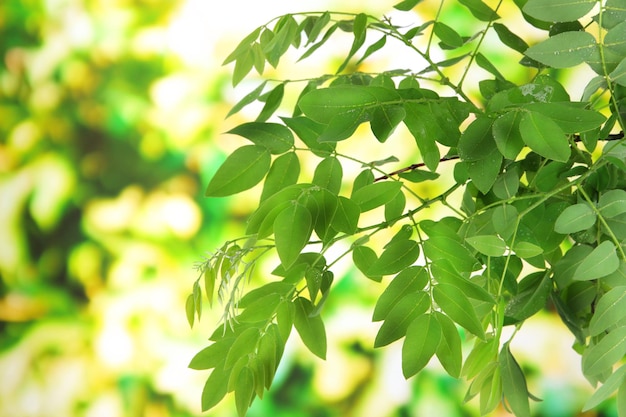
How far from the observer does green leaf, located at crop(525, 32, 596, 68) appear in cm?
41

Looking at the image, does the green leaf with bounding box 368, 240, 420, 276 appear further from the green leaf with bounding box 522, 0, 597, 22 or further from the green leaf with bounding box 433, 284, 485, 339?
the green leaf with bounding box 522, 0, 597, 22

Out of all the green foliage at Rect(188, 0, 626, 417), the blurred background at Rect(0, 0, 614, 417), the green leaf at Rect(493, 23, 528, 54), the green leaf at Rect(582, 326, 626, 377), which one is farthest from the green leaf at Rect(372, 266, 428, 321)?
the blurred background at Rect(0, 0, 614, 417)

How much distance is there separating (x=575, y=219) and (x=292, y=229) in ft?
0.53

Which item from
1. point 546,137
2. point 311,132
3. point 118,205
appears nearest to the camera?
point 546,137

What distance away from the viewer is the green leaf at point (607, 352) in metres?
0.42

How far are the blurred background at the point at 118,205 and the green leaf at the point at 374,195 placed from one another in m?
1.11

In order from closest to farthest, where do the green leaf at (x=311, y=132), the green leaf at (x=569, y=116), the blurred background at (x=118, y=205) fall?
1. the green leaf at (x=569, y=116)
2. the green leaf at (x=311, y=132)
3. the blurred background at (x=118, y=205)

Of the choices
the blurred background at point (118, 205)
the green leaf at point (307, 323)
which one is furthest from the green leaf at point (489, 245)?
the blurred background at point (118, 205)

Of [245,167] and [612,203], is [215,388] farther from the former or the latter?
[612,203]

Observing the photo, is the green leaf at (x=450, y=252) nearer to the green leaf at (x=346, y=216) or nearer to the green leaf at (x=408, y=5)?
the green leaf at (x=346, y=216)

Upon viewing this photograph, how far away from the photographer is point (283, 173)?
458 millimetres

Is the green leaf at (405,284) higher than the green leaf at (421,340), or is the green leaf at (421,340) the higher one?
the green leaf at (405,284)

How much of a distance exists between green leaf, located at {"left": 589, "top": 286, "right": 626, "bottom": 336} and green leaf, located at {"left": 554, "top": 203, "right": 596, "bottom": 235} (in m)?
0.04

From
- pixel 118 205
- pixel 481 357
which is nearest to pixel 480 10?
pixel 481 357
